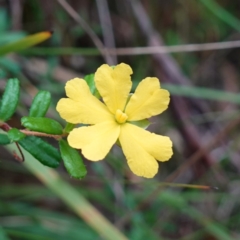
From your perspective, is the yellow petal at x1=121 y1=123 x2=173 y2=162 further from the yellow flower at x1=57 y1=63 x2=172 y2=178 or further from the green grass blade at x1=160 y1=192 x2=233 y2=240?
the green grass blade at x1=160 y1=192 x2=233 y2=240

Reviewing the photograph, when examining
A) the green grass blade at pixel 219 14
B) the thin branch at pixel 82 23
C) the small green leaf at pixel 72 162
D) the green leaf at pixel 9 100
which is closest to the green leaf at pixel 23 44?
the thin branch at pixel 82 23

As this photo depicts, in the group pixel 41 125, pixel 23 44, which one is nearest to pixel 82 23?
pixel 23 44

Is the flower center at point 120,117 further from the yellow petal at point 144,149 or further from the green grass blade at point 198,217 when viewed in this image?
the green grass blade at point 198,217

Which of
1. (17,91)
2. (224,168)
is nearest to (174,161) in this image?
(224,168)

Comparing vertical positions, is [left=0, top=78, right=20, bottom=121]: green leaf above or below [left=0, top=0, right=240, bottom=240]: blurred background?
below

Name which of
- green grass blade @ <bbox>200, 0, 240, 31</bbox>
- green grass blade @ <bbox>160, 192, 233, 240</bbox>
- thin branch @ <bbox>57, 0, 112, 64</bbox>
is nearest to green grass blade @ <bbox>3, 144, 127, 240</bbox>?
green grass blade @ <bbox>160, 192, 233, 240</bbox>

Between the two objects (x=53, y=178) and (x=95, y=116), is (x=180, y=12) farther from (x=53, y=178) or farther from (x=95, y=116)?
(x=95, y=116)

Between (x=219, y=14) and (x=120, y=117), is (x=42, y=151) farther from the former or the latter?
(x=219, y=14)
